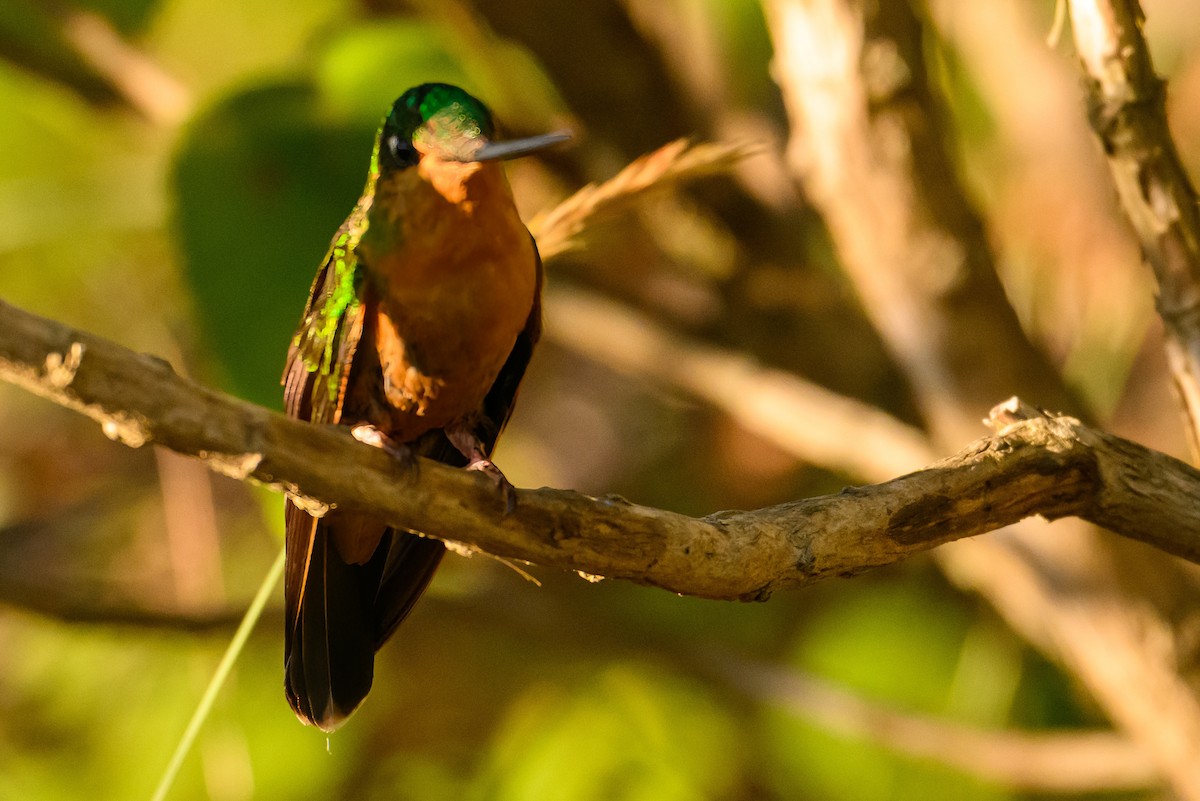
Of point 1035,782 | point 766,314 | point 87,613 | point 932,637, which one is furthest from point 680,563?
point 932,637

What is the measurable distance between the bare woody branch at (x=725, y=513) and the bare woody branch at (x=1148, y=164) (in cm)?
26

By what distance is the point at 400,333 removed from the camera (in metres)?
1.94

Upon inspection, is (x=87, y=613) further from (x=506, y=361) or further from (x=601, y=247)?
(x=601, y=247)

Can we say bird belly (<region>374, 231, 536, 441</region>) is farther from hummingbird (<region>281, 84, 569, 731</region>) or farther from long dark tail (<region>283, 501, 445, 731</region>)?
long dark tail (<region>283, 501, 445, 731</region>)

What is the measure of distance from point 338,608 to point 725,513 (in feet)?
2.62

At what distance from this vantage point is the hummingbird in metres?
1.92

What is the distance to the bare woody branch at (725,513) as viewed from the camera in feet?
3.92

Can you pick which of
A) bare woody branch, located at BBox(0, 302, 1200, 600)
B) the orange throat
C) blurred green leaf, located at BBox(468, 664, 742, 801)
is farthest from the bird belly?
blurred green leaf, located at BBox(468, 664, 742, 801)

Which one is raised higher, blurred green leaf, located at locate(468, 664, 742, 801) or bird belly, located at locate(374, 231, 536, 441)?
blurred green leaf, located at locate(468, 664, 742, 801)

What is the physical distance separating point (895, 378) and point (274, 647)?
1873 mm

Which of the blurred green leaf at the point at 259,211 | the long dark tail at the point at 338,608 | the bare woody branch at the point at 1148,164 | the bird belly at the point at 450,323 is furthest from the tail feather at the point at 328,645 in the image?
the bare woody branch at the point at 1148,164

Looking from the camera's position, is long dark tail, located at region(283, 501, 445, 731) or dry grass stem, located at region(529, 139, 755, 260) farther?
long dark tail, located at region(283, 501, 445, 731)

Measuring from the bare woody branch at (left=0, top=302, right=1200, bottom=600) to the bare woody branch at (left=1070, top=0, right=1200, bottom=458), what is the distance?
257 mm

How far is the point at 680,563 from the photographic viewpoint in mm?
1496
